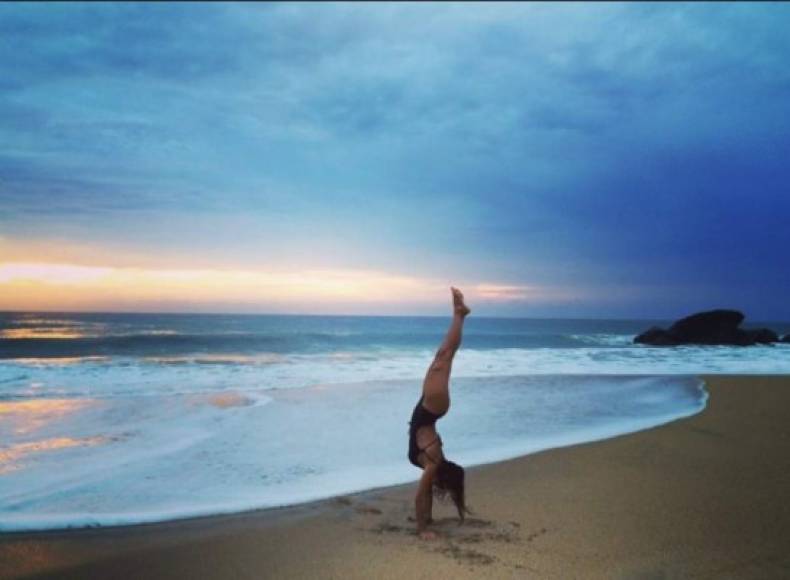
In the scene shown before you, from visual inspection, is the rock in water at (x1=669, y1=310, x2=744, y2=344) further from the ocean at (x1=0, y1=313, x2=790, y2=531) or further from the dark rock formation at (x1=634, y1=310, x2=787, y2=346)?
the ocean at (x1=0, y1=313, x2=790, y2=531)

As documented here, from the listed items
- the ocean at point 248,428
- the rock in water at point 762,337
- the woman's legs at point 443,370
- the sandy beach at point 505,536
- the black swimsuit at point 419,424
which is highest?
the woman's legs at point 443,370

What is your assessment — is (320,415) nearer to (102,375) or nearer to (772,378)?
(102,375)

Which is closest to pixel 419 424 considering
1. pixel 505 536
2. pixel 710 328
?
pixel 505 536

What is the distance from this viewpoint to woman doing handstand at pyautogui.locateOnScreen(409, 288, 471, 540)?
16.2 ft

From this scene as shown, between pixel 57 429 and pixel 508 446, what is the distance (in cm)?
743

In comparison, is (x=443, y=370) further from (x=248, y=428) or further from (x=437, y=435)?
(x=248, y=428)

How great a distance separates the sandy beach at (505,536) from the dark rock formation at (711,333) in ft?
144

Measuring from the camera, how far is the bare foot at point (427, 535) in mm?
4727

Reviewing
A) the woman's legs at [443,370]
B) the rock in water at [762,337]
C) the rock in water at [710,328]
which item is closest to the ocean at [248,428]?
the woman's legs at [443,370]

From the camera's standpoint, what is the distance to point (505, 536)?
4801mm

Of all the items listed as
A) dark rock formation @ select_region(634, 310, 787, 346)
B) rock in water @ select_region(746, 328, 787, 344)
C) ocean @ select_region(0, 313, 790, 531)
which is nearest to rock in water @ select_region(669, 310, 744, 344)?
dark rock formation @ select_region(634, 310, 787, 346)

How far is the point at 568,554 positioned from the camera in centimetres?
443

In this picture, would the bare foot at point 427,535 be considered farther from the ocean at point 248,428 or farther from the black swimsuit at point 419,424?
the ocean at point 248,428

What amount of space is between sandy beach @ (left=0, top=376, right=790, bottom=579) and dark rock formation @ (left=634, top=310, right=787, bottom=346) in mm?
43814
